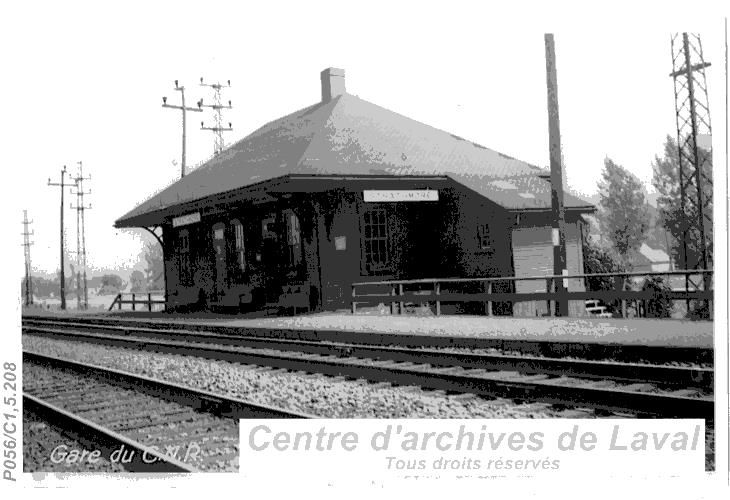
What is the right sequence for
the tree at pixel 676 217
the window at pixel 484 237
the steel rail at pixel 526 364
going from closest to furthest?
1. the steel rail at pixel 526 364
2. the tree at pixel 676 217
3. the window at pixel 484 237

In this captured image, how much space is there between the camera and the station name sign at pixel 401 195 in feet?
54.7

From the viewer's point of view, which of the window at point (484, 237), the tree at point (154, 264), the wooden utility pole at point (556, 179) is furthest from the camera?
the tree at point (154, 264)

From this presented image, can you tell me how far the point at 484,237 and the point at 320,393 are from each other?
11.6 metres

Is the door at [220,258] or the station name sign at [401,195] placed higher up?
the station name sign at [401,195]

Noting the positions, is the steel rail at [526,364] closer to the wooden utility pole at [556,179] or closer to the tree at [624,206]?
the tree at [624,206]

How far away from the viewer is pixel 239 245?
21.5 m

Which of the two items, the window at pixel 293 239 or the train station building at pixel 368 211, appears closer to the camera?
the train station building at pixel 368 211

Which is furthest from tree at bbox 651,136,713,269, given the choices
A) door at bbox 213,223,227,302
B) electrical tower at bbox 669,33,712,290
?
door at bbox 213,223,227,302

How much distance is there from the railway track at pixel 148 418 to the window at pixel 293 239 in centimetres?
961

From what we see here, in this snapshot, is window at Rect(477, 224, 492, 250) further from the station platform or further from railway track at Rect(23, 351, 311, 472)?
railway track at Rect(23, 351, 311, 472)

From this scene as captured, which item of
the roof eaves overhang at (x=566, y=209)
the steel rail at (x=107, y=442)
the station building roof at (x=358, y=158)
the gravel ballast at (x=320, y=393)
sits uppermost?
the station building roof at (x=358, y=158)

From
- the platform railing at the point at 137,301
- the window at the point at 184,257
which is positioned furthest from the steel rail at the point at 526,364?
the platform railing at the point at 137,301

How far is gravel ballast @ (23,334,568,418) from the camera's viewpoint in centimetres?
635

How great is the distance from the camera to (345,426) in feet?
14.3
